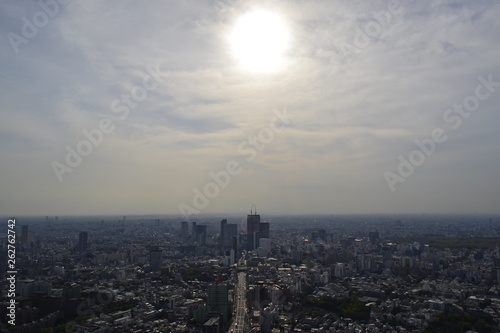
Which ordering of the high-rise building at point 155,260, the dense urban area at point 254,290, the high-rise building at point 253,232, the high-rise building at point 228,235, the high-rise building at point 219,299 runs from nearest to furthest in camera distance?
the dense urban area at point 254,290 → the high-rise building at point 219,299 → the high-rise building at point 155,260 → the high-rise building at point 253,232 → the high-rise building at point 228,235

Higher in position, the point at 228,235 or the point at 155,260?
the point at 228,235

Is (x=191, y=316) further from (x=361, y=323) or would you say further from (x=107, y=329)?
(x=361, y=323)

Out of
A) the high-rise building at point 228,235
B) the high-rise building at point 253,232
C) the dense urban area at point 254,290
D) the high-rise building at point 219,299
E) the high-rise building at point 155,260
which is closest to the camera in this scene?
the dense urban area at point 254,290

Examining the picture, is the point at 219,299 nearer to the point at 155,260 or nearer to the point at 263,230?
the point at 155,260

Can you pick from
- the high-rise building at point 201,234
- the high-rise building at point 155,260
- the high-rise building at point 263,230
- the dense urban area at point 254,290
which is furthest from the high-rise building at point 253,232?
the high-rise building at point 155,260

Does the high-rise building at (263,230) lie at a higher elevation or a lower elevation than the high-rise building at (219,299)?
higher

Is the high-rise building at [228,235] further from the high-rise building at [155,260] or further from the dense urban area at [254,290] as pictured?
the high-rise building at [155,260]

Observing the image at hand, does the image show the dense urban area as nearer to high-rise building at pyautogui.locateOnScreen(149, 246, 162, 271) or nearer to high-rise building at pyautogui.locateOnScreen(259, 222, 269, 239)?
high-rise building at pyautogui.locateOnScreen(149, 246, 162, 271)

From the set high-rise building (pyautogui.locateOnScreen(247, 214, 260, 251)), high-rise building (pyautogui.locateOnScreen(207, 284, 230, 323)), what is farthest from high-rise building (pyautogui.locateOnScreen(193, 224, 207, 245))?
high-rise building (pyautogui.locateOnScreen(207, 284, 230, 323))

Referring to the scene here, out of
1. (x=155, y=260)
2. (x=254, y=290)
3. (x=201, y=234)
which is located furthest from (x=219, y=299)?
(x=201, y=234)

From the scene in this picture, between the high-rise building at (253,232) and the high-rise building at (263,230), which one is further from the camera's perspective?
the high-rise building at (263,230)

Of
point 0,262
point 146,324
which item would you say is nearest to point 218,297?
point 146,324
